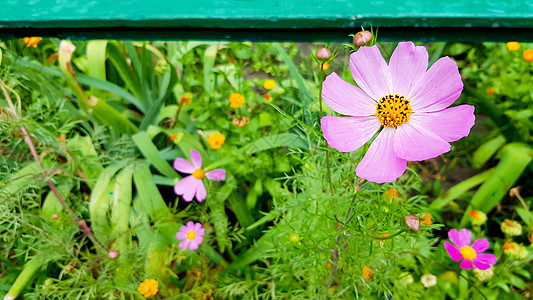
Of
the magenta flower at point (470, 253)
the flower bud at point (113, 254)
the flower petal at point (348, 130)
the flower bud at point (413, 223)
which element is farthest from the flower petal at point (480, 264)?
the flower bud at point (113, 254)

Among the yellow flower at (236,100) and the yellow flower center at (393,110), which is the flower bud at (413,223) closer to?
the yellow flower center at (393,110)

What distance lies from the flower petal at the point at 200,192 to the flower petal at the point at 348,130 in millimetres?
600

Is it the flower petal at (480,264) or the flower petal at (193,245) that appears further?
the flower petal at (193,245)

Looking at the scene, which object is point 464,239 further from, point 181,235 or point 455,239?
point 181,235

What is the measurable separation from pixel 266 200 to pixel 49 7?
2.60 ft

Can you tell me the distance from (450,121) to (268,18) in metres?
0.47

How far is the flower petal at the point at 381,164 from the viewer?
1.52 feet

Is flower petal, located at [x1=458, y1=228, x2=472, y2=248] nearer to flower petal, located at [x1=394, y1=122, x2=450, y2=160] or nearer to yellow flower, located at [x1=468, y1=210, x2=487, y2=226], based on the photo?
yellow flower, located at [x1=468, y1=210, x2=487, y2=226]

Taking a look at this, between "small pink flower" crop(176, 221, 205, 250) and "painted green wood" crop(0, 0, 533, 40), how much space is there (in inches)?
20.1

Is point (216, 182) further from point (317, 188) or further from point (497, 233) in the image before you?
point (497, 233)

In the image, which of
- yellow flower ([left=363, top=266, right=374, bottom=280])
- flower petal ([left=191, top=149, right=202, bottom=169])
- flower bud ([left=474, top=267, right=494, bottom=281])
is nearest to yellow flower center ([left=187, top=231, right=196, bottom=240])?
flower petal ([left=191, top=149, right=202, bottom=169])

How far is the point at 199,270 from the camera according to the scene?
1011 mm

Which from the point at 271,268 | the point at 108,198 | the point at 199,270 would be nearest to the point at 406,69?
the point at 271,268

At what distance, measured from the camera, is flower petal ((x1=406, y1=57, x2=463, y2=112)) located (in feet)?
1.59
